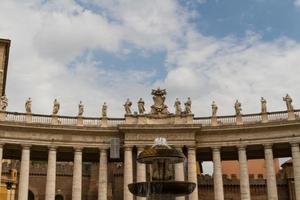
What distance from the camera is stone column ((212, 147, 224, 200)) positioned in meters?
56.8

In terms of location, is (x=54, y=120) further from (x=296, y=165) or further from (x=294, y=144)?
(x=296, y=165)

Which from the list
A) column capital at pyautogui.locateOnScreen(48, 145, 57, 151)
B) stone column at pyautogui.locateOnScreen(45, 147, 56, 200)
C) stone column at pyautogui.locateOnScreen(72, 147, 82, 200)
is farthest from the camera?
column capital at pyautogui.locateOnScreen(48, 145, 57, 151)

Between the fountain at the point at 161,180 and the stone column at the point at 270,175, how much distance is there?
25.1 metres

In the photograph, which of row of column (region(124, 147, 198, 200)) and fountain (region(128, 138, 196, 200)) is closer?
fountain (region(128, 138, 196, 200))

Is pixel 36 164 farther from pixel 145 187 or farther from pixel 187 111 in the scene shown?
pixel 145 187

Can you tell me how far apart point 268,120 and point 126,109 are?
685 inches

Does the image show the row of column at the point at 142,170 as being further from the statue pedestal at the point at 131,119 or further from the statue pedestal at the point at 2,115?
the statue pedestal at the point at 2,115

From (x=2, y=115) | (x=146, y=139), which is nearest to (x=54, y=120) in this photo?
(x=2, y=115)

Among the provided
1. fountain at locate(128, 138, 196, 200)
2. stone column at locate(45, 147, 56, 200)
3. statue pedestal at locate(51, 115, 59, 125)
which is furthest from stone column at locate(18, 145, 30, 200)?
fountain at locate(128, 138, 196, 200)

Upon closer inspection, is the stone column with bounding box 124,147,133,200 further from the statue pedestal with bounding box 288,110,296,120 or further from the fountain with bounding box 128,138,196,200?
the fountain with bounding box 128,138,196,200

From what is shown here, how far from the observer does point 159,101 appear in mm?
62094

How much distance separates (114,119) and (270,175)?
20.0 metres

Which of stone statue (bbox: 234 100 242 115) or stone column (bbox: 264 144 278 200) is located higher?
stone statue (bbox: 234 100 242 115)

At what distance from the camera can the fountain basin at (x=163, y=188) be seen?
31.9 m
